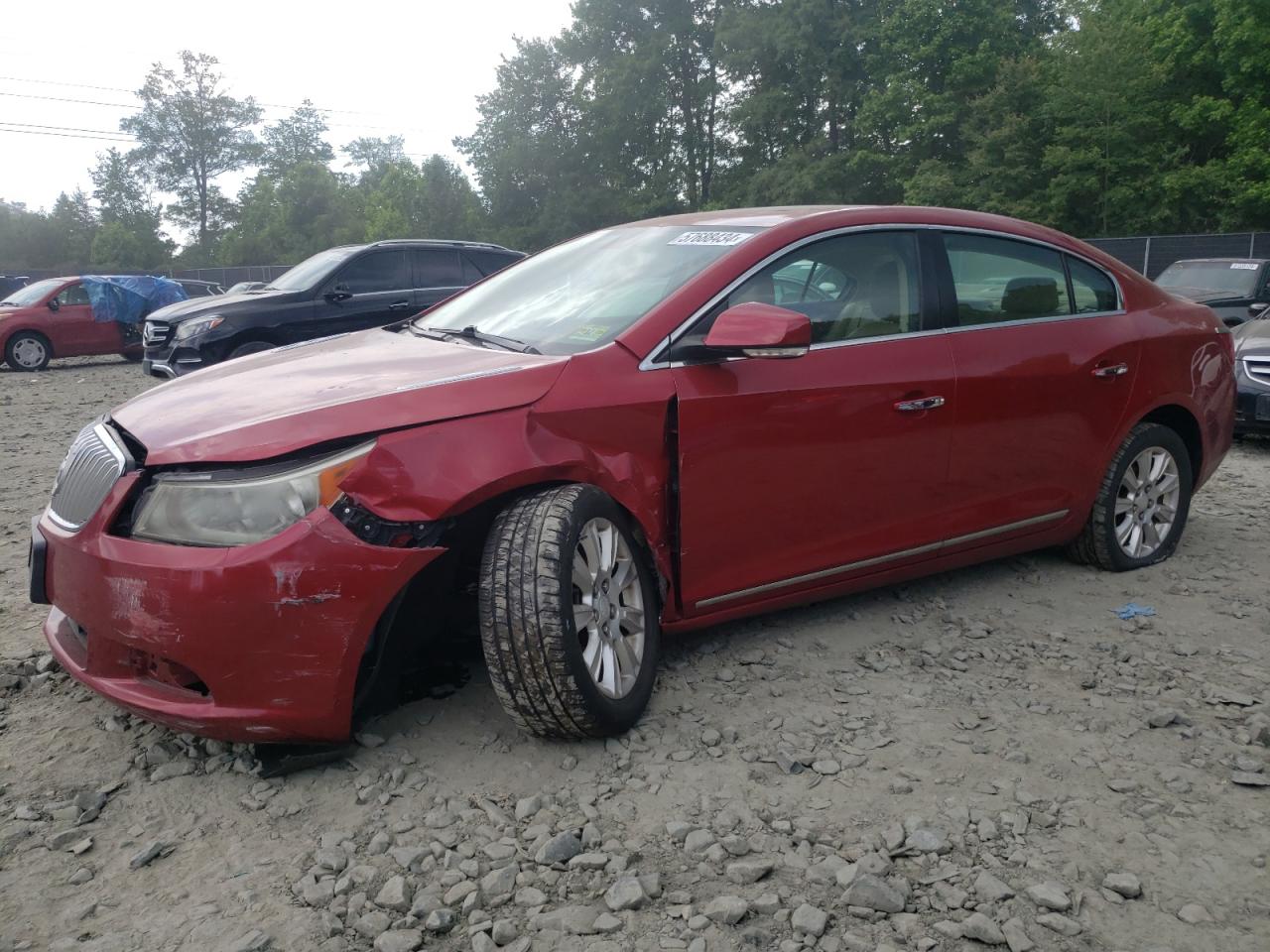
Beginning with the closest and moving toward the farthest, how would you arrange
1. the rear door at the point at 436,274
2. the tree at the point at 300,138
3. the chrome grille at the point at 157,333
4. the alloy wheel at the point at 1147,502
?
the alloy wheel at the point at 1147,502 → the rear door at the point at 436,274 → the chrome grille at the point at 157,333 → the tree at the point at 300,138

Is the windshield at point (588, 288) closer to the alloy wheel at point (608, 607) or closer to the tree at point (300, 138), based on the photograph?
the alloy wheel at point (608, 607)

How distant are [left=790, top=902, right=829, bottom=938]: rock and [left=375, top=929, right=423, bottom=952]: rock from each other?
2.64 feet

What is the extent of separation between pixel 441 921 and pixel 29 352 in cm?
1761

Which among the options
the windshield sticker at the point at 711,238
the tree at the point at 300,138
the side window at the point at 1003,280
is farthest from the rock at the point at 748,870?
the tree at the point at 300,138

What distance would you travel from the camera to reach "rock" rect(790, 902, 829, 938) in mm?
2281

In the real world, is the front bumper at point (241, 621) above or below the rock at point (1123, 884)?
above

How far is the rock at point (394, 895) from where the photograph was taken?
2398 mm

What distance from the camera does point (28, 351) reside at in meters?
17.1

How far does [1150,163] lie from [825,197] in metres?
11.4

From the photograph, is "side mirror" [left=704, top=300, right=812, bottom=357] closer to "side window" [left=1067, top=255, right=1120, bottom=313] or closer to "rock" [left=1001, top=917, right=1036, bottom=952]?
"rock" [left=1001, top=917, right=1036, bottom=952]

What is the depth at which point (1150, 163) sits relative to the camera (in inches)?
1154

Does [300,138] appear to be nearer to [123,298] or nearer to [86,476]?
[123,298]

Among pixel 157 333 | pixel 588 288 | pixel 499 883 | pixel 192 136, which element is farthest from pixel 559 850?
pixel 192 136

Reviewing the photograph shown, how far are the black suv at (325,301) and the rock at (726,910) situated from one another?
8.82 meters
